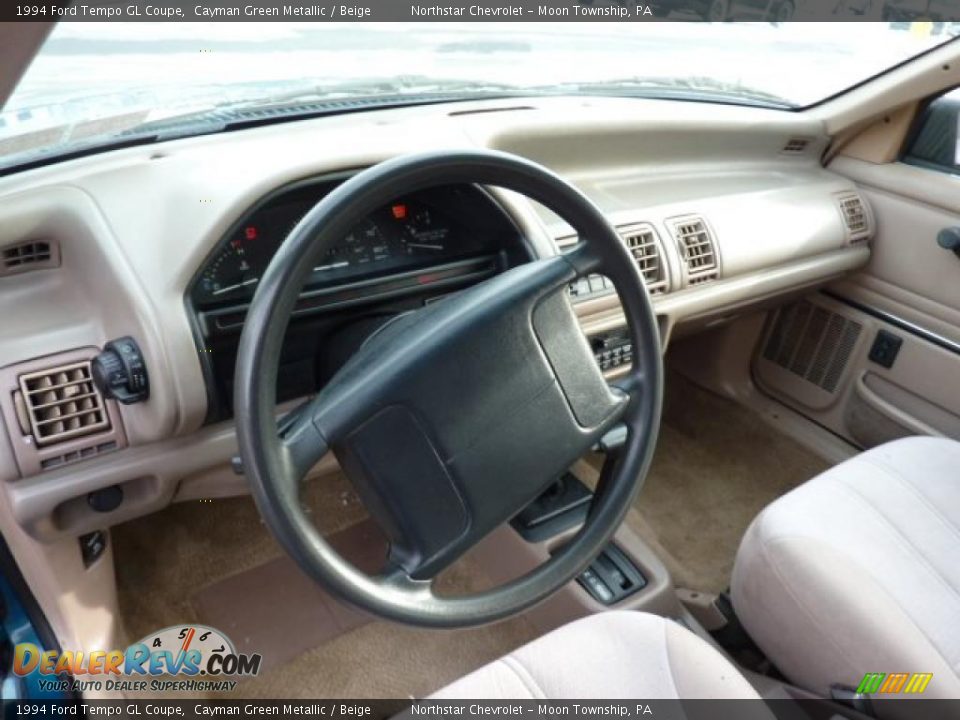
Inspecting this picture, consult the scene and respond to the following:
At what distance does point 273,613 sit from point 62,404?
0.95 m

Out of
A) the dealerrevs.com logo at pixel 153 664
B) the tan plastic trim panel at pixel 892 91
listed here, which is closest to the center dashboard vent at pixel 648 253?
the tan plastic trim panel at pixel 892 91

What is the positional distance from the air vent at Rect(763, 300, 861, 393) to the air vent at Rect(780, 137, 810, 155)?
480mm

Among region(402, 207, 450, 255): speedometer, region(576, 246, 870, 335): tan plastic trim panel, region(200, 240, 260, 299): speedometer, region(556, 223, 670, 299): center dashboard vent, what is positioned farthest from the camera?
region(556, 223, 670, 299): center dashboard vent

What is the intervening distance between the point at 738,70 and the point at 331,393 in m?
1.85

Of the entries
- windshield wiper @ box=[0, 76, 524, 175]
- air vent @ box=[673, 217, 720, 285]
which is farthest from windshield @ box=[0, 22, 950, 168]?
air vent @ box=[673, 217, 720, 285]

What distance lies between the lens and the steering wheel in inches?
30.4

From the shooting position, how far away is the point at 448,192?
4.41ft

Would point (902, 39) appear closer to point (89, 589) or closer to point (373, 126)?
point (373, 126)

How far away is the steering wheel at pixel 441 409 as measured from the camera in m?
0.77

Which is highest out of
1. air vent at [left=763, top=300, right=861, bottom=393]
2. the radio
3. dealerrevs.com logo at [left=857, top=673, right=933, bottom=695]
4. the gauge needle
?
the gauge needle

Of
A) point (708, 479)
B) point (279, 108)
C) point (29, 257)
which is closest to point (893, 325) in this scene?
point (708, 479)

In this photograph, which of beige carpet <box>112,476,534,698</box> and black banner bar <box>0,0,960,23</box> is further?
beige carpet <box>112,476,534,698</box>

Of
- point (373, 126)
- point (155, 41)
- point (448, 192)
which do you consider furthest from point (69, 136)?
point (448, 192)

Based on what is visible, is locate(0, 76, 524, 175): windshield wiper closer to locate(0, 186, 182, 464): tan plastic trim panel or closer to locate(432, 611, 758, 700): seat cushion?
locate(0, 186, 182, 464): tan plastic trim panel
